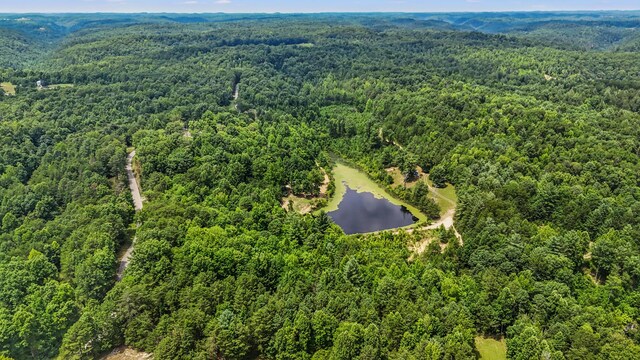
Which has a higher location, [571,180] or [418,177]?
[571,180]

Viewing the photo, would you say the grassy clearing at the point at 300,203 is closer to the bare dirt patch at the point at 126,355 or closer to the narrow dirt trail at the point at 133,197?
the narrow dirt trail at the point at 133,197

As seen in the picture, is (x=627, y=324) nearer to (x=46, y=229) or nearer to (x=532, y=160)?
(x=532, y=160)

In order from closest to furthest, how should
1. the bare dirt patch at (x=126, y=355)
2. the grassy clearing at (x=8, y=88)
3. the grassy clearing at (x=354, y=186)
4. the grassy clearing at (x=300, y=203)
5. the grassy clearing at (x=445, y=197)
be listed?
the bare dirt patch at (x=126, y=355) < the grassy clearing at (x=445, y=197) < the grassy clearing at (x=300, y=203) < the grassy clearing at (x=354, y=186) < the grassy clearing at (x=8, y=88)

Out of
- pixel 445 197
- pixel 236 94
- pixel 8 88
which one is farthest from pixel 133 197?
pixel 8 88

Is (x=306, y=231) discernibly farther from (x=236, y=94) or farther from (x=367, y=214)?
(x=236, y=94)

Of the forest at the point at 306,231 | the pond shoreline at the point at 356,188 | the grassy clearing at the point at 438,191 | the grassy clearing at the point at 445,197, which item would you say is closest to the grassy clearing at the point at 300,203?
the forest at the point at 306,231

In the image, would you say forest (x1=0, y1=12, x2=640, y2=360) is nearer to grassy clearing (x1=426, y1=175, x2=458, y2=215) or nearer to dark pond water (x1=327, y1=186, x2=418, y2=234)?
grassy clearing (x1=426, y1=175, x2=458, y2=215)

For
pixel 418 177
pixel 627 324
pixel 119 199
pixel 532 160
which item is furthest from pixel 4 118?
pixel 627 324
